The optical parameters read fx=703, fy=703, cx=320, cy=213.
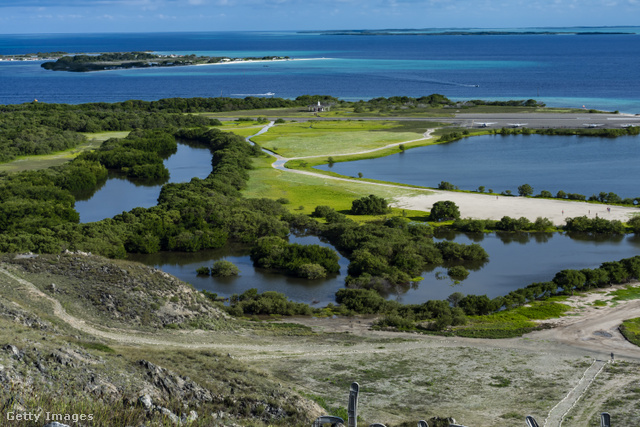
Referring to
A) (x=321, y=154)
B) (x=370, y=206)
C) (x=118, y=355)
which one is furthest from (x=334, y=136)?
(x=118, y=355)

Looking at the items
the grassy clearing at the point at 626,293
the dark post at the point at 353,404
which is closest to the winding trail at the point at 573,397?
the grassy clearing at the point at 626,293

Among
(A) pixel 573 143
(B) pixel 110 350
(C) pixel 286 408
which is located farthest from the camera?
(A) pixel 573 143

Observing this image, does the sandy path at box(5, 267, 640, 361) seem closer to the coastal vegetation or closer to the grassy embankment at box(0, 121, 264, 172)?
the coastal vegetation

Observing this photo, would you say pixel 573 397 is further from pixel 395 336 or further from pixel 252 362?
pixel 252 362

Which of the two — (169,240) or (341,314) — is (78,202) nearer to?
(169,240)

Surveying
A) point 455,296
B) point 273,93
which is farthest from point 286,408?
point 273,93
